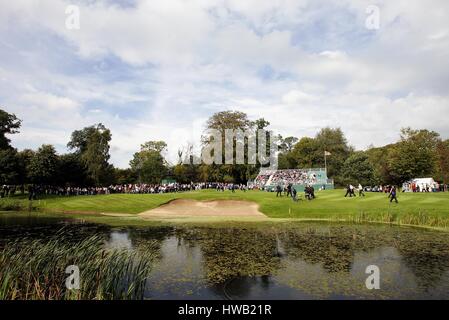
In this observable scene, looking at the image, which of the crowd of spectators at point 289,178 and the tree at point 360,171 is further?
the tree at point 360,171

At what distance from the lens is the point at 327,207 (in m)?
38.0

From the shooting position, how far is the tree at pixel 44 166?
60375 mm

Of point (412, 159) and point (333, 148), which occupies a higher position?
point (333, 148)

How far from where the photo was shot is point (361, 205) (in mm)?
37750

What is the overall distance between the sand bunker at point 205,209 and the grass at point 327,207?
110cm

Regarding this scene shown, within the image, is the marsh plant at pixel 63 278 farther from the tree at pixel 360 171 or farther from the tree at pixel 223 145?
the tree at pixel 360 171

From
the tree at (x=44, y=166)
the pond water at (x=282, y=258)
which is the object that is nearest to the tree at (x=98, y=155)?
the tree at (x=44, y=166)

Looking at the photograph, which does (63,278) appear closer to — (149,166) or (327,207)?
(327,207)

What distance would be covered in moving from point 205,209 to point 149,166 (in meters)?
61.0

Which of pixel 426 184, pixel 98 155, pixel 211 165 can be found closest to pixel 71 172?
pixel 98 155

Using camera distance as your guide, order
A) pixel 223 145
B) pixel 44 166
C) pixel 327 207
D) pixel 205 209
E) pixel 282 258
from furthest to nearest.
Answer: pixel 223 145 < pixel 44 166 < pixel 205 209 < pixel 327 207 < pixel 282 258

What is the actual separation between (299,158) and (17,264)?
104 metres

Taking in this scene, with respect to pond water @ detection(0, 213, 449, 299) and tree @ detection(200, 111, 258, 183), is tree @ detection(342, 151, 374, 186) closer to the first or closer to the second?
tree @ detection(200, 111, 258, 183)

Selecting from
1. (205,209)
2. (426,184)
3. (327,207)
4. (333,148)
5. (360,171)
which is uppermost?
(333,148)
